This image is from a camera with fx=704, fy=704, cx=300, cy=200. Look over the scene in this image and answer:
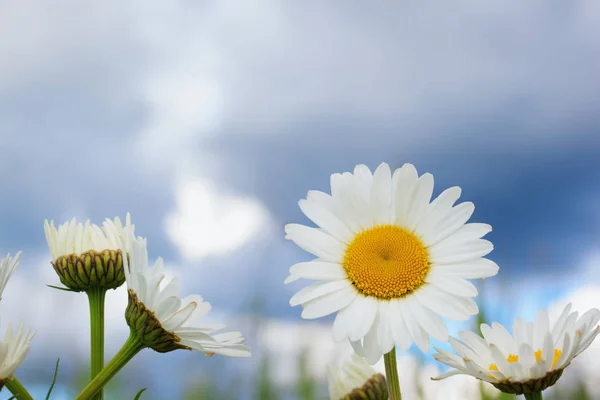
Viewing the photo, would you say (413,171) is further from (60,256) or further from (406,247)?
(60,256)

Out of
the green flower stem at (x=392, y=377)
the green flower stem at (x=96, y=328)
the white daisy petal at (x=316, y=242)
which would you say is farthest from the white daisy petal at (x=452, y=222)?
the green flower stem at (x=96, y=328)

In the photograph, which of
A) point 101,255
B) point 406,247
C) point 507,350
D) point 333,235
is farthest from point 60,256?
point 507,350

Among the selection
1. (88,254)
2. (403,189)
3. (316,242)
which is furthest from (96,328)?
(403,189)

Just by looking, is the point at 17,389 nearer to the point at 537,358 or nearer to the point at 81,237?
the point at 81,237

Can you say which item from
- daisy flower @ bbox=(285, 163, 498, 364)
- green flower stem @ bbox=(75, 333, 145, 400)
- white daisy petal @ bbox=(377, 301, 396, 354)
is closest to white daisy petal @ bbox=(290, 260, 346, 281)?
daisy flower @ bbox=(285, 163, 498, 364)

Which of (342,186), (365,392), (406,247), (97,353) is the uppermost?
(342,186)

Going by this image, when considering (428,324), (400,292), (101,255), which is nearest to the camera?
(428,324)
